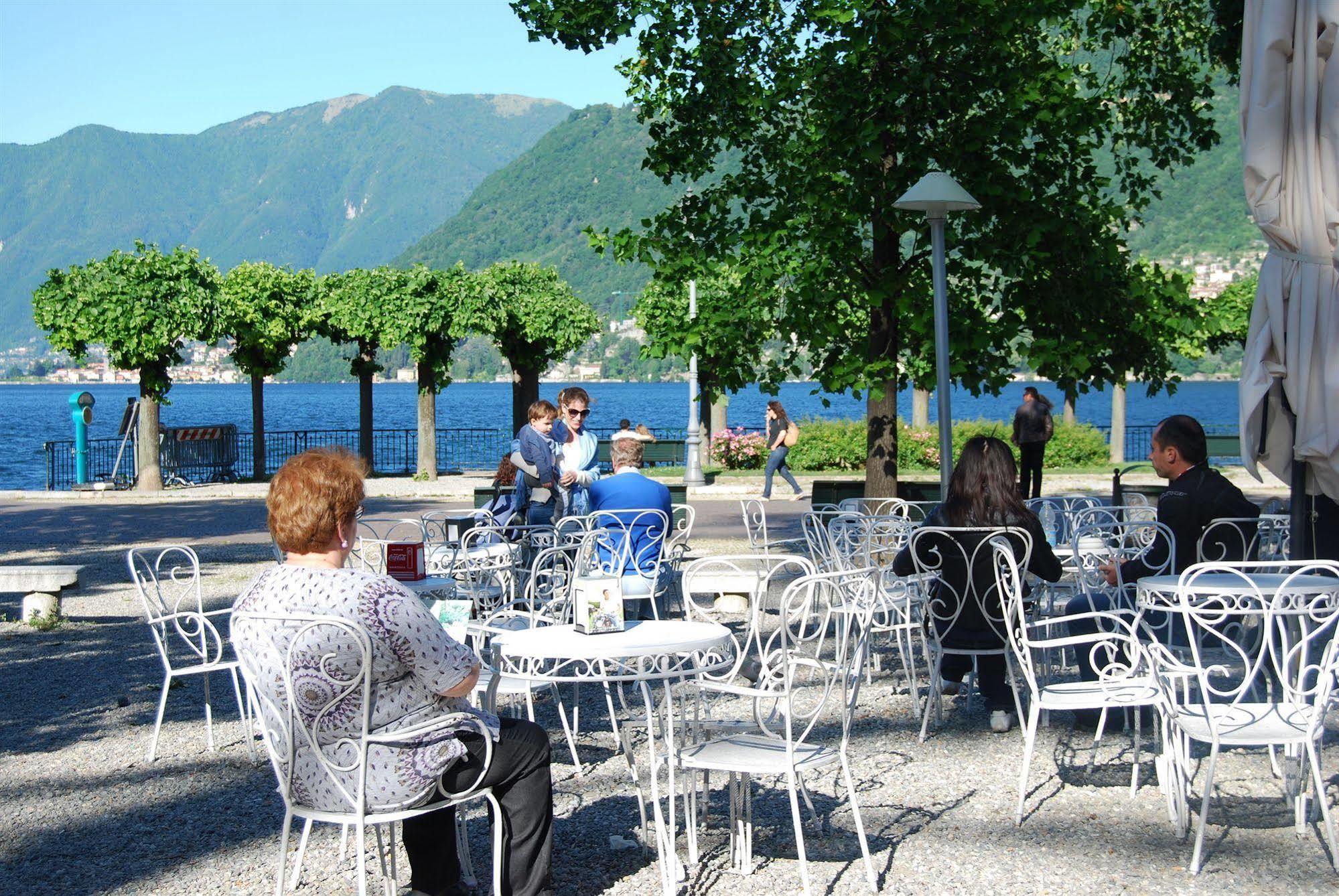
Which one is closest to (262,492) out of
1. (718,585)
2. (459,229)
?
(718,585)

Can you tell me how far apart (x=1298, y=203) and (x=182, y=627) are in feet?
27.1

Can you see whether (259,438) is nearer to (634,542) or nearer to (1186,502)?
(634,542)

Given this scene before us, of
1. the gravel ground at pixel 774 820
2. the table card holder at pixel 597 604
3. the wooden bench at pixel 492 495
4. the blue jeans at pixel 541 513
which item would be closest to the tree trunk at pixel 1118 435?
the wooden bench at pixel 492 495

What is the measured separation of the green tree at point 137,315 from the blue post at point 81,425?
968mm

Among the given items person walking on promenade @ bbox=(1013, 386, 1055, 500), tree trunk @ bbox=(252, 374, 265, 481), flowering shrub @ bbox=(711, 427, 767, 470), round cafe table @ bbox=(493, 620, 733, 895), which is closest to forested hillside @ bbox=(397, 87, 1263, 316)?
tree trunk @ bbox=(252, 374, 265, 481)

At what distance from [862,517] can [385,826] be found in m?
3.83

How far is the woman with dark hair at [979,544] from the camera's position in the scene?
609 cm

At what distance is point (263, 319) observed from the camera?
27.2 meters

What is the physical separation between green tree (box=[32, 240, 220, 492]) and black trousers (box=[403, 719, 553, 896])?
21132 millimetres

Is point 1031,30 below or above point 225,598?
above

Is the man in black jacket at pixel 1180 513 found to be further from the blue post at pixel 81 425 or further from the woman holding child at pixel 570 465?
the blue post at pixel 81 425

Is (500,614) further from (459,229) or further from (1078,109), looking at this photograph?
(459,229)

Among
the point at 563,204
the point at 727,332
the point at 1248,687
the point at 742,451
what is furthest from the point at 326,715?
the point at 563,204

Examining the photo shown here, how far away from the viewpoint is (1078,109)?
997cm
